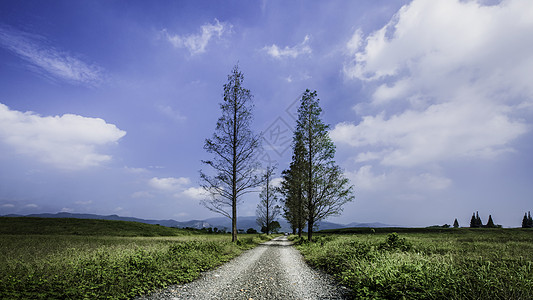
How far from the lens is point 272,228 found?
61.4m

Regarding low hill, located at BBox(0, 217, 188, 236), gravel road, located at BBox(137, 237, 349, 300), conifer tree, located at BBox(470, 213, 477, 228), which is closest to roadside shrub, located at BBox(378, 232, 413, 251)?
gravel road, located at BBox(137, 237, 349, 300)

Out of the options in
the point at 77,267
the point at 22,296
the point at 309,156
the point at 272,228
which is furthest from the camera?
the point at 272,228

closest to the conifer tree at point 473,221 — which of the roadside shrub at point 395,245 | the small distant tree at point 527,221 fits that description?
the small distant tree at point 527,221

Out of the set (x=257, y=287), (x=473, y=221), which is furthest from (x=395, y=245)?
(x=473, y=221)

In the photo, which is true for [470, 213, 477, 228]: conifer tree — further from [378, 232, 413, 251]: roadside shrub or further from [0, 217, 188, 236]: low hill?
[0, 217, 188, 236]: low hill

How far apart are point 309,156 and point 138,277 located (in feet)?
61.0

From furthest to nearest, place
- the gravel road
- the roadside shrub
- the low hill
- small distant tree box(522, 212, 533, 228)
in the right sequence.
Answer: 1. small distant tree box(522, 212, 533, 228)
2. the low hill
3. the roadside shrub
4. the gravel road

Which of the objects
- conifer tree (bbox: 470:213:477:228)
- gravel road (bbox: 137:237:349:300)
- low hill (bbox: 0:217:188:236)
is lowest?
conifer tree (bbox: 470:213:477:228)

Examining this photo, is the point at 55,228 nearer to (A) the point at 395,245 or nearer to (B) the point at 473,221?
(A) the point at 395,245

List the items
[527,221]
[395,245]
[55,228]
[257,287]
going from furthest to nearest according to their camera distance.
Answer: [527,221], [55,228], [395,245], [257,287]

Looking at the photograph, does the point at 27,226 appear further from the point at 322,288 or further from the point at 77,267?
the point at 322,288

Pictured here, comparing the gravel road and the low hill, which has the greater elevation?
the gravel road

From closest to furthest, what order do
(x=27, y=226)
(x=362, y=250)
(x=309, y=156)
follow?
1. (x=362, y=250)
2. (x=309, y=156)
3. (x=27, y=226)

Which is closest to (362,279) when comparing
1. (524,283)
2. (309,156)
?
(524,283)
